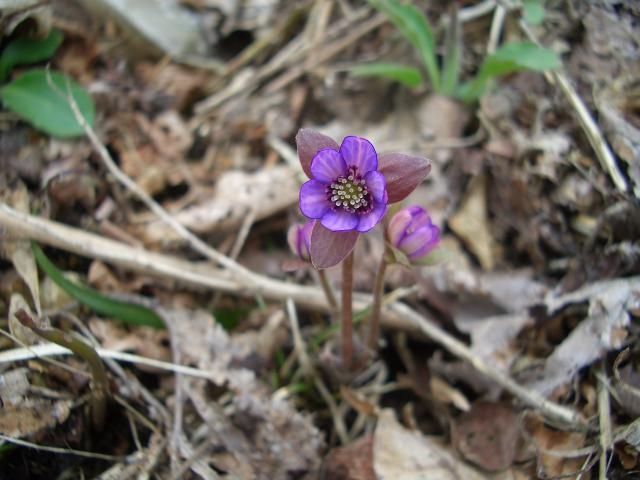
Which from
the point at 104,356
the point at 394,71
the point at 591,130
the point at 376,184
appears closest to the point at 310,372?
the point at 104,356

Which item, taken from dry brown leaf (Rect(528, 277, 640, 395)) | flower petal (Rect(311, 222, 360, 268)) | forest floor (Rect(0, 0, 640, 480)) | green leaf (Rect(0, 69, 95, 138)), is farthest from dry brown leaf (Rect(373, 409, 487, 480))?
green leaf (Rect(0, 69, 95, 138))

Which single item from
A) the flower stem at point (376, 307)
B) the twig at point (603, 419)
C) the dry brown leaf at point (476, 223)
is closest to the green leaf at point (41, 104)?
the flower stem at point (376, 307)

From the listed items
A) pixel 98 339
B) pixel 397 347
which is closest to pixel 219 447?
pixel 98 339

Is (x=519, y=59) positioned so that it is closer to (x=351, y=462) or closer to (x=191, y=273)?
(x=191, y=273)

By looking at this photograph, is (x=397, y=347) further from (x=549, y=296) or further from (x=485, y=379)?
(x=549, y=296)

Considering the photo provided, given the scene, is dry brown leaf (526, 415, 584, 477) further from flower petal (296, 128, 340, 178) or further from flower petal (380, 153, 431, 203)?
flower petal (296, 128, 340, 178)

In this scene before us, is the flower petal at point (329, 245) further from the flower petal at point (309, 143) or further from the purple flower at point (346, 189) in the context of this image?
the flower petal at point (309, 143)
